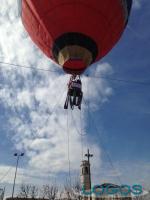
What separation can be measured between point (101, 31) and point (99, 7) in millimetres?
1114

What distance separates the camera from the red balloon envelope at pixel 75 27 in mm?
10266

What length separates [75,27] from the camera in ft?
35.1

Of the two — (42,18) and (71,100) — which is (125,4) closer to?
(42,18)

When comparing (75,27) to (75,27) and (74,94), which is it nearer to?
(75,27)

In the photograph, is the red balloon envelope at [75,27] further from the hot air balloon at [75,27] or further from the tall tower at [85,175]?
the tall tower at [85,175]

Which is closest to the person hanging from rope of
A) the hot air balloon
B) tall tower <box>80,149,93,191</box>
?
the hot air balloon

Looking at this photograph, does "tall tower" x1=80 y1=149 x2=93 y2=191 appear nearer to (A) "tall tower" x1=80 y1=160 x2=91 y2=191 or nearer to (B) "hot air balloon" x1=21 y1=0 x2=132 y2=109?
(A) "tall tower" x1=80 y1=160 x2=91 y2=191

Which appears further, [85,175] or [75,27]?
[85,175]

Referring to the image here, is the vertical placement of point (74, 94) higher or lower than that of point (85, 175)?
lower

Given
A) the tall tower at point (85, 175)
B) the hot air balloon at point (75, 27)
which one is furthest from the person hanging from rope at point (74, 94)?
the tall tower at point (85, 175)

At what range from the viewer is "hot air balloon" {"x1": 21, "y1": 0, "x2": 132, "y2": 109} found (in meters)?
10.3

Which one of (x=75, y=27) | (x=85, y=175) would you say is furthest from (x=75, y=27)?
(x=85, y=175)

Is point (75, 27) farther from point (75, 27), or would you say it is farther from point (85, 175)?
point (85, 175)

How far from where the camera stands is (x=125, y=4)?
11188mm
